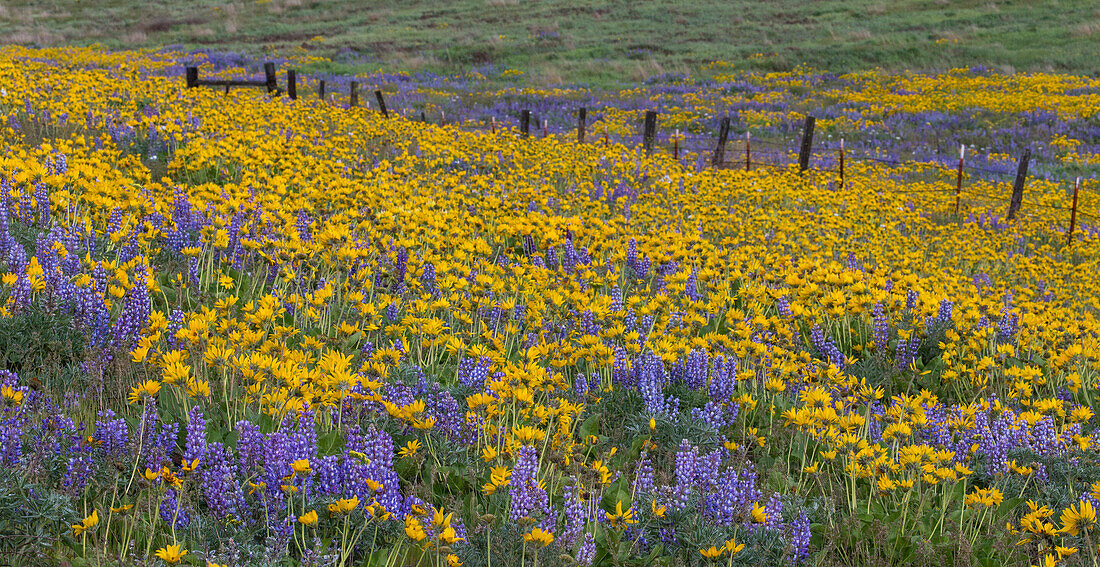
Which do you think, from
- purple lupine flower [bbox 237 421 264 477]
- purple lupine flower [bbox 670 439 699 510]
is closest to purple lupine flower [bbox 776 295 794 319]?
purple lupine flower [bbox 670 439 699 510]

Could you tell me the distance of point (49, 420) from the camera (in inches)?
110

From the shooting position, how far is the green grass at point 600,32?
37750 mm

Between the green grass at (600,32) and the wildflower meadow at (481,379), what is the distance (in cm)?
2830

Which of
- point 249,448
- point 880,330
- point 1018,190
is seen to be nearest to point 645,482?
point 249,448

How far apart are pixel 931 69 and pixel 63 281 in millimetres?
38351

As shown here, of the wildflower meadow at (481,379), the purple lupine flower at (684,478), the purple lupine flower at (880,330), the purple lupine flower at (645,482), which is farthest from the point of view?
the purple lupine flower at (880,330)

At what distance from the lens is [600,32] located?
47188mm

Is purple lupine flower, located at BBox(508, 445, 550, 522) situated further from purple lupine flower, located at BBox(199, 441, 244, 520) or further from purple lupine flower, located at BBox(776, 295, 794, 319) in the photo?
purple lupine flower, located at BBox(776, 295, 794, 319)

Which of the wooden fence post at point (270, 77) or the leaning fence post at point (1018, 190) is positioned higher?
the wooden fence post at point (270, 77)

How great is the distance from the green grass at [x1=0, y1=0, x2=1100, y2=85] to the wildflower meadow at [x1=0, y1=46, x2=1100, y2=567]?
28.3 meters

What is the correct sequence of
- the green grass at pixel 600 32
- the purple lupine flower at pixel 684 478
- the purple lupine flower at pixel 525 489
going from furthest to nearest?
the green grass at pixel 600 32 < the purple lupine flower at pixel 684 478 < the purple lupine flower at pixel 525 489

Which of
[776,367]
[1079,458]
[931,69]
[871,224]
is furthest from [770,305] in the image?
[931,69]

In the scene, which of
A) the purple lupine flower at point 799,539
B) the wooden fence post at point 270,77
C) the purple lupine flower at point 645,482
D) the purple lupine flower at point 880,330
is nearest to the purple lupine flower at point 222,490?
the purple lupine flower at point 645,482

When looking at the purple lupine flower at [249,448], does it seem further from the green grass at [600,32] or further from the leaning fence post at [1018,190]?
the green grass at [600,32]
